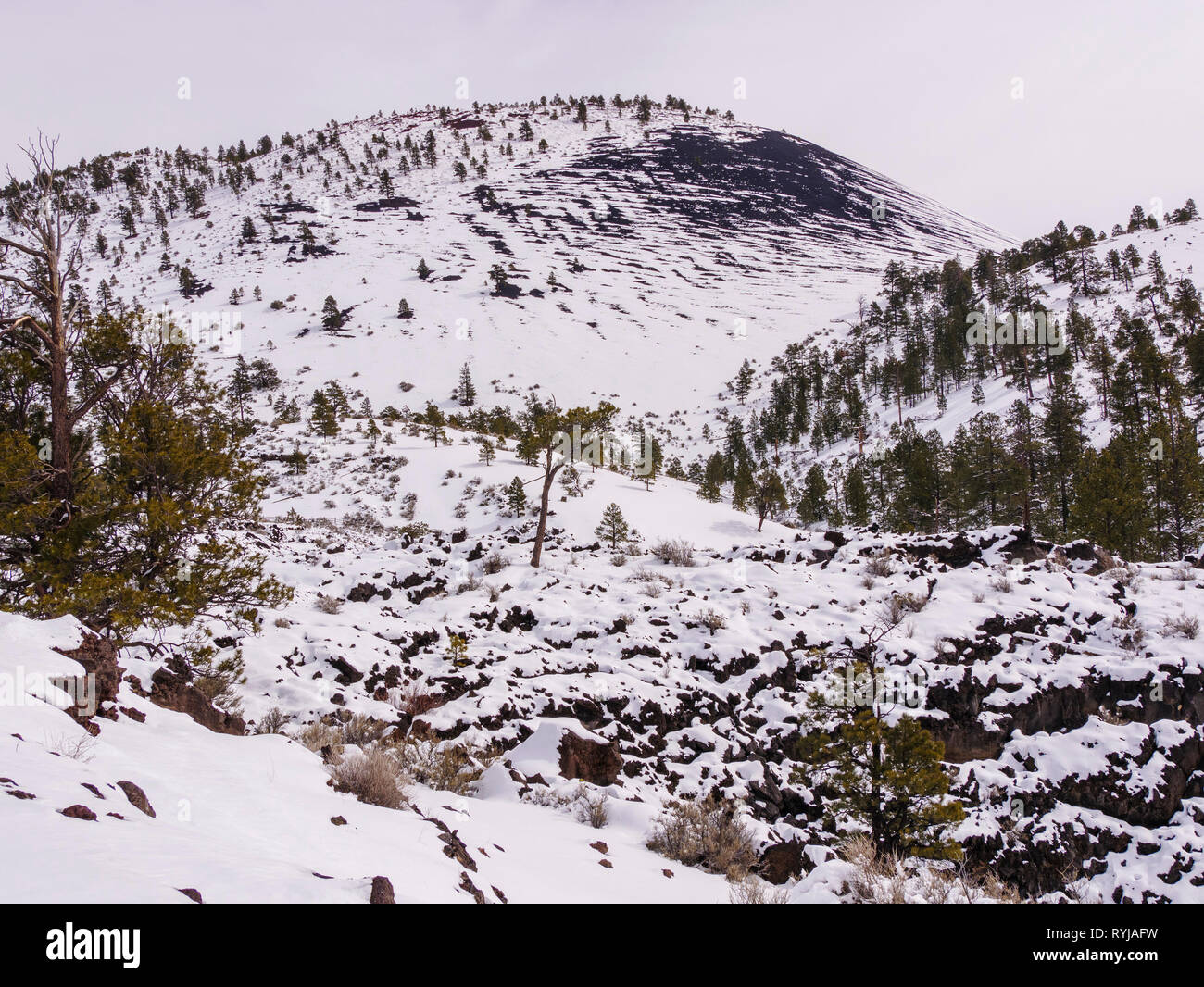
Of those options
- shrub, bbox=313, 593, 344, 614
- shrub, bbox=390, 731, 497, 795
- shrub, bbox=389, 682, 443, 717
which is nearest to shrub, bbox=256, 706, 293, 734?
shrub, bbox=390, 731, 497, 795

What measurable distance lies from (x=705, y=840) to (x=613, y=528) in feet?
62.4

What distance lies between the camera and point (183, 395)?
928cm

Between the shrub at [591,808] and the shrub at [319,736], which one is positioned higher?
the shrub at [319,736]

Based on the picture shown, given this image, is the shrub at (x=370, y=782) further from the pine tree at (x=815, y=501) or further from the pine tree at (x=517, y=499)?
the pine tree at (x=815, y=501)

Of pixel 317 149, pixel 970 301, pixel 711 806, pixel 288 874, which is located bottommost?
pixel 711 806

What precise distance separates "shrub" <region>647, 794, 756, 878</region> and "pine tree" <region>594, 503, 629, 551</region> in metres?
16.0

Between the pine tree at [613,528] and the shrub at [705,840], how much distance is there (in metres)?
16.0

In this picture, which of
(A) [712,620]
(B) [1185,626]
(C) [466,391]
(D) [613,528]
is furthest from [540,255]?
(B) [1185,626]

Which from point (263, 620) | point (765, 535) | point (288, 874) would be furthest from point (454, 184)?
point (288, 874)

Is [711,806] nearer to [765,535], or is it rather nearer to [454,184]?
[765,535]

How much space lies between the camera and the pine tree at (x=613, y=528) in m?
27.5

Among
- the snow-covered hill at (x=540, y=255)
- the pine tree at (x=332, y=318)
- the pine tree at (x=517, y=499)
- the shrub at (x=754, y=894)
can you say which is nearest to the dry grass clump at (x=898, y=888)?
the shrub at (x=754, y=894)

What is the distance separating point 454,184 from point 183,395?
166264 millimetres

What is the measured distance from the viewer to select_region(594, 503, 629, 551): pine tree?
1081 inches
